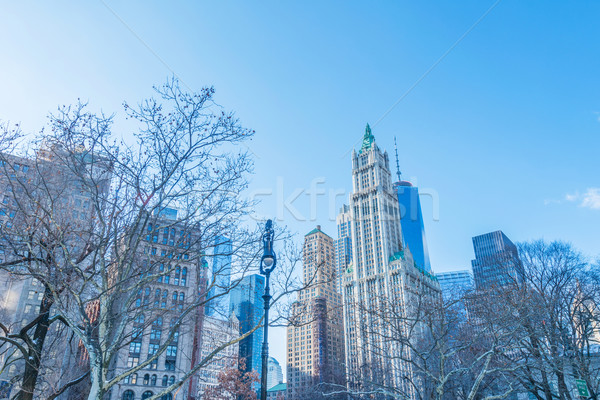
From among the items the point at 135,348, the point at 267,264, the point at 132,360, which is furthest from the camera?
the point at 135,348

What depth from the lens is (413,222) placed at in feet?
614

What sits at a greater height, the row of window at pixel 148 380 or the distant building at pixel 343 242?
the distant building at pixel 343 242

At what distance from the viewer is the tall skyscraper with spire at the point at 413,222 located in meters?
178

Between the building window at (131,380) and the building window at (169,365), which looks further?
the building window at (169,365)

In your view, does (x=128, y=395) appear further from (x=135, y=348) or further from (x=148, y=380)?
(x=135, y=348)

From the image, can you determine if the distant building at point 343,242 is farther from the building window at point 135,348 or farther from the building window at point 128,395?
the building window at point 128,395

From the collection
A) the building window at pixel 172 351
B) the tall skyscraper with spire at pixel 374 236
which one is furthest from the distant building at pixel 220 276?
the tall skyscraper with spire at pixel 374 236

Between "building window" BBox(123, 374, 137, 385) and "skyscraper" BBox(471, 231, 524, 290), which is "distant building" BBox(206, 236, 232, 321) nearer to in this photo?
"skyscraper" BBox(471, 231, 524, 290)

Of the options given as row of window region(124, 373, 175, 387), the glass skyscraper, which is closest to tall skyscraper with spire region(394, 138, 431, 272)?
the glass skyscraper

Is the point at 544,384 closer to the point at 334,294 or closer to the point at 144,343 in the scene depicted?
the point at 144,343

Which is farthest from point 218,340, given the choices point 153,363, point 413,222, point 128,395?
point 413,222

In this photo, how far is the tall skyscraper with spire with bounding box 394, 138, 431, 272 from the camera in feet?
584

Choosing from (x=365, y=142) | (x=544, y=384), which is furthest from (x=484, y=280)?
(x=365, y=142)

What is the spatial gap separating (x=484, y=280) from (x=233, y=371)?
1362 inches
